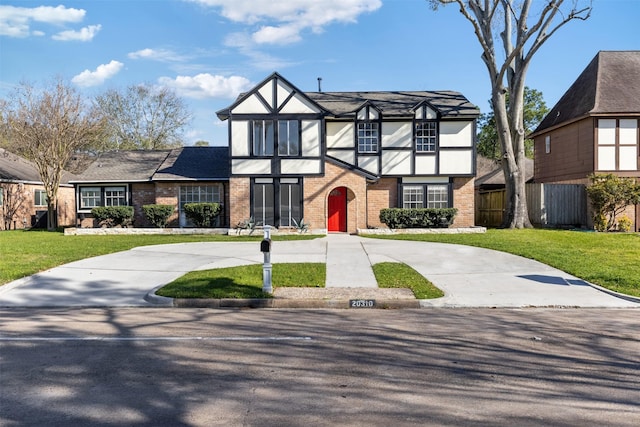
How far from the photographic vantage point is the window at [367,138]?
26.3m

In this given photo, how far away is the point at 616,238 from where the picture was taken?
19.1 metres

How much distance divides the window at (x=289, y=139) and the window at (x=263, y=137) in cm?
43

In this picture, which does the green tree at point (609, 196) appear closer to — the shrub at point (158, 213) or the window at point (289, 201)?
the window at point (289, 201)

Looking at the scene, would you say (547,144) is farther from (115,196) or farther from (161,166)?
(115,196)

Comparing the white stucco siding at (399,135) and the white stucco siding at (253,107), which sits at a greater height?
the white stucco siding at (253,107)

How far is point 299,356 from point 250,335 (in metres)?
1.31

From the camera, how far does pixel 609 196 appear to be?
23.0 m

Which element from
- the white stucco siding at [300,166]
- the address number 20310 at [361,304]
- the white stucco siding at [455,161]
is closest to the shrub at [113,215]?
the white stucco siding at [300,166]

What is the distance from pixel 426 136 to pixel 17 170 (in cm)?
2660

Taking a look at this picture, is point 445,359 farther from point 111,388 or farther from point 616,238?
point 616,238

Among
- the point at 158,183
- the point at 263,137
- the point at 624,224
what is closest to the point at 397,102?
the point at 263,137

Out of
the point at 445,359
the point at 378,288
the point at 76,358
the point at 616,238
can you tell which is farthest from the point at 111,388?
the point at 616,238

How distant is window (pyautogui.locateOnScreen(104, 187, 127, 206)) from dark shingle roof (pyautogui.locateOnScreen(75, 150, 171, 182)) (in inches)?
24.4

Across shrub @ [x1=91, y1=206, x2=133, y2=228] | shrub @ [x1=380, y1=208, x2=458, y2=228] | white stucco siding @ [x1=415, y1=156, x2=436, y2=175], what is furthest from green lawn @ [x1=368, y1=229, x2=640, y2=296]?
shrub @ [x1=91, y1=206, x2=133, y2=228]
